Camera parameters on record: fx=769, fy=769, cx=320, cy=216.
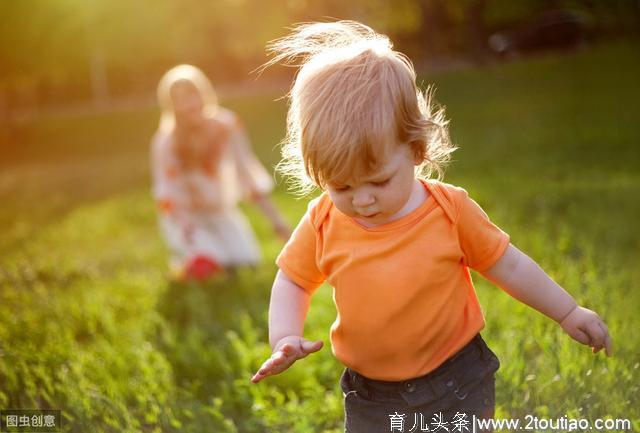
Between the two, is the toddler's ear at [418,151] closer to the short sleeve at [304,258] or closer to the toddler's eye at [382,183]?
the toddler's eye at [382,183]

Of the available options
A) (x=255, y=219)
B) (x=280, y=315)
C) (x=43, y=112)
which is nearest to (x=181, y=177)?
(x=255, y=219)

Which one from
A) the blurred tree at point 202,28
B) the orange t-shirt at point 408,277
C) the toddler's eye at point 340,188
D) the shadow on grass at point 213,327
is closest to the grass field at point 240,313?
the shadow on grass at point 213,327

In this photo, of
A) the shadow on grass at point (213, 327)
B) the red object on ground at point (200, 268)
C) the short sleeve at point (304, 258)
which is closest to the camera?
the short sleeve at point (304, 258)

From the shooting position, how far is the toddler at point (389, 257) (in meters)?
2.15

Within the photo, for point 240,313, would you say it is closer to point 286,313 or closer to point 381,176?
point 286,313

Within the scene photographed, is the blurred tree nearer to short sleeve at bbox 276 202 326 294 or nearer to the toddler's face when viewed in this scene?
short sleeve at bbox 276 202 326 294

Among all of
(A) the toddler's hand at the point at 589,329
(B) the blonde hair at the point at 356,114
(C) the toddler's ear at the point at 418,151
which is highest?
(B) the blonde hair at the point at 356,114

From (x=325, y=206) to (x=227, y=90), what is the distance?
2549 cm

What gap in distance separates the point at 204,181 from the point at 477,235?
16.2ft

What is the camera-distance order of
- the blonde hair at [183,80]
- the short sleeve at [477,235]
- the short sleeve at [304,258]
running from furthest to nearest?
the blonde hair at [183,80] → the short sleeve at [304,258] → the short sleeve at [477,235]

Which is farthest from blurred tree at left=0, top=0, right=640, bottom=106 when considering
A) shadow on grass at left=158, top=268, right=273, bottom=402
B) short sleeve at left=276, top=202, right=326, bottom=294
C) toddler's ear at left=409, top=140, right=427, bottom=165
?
toddler's ear at left=409, top=140, right=427, bottom=165

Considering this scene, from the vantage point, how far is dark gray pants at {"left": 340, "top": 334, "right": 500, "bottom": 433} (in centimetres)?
237

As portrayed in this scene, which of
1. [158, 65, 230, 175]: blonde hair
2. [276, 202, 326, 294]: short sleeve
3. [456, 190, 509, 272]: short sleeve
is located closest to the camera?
[456, 190, 509, 272]: short sleeve

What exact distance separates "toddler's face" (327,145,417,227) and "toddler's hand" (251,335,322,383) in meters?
0.40
